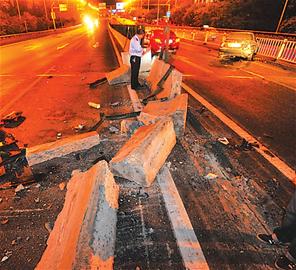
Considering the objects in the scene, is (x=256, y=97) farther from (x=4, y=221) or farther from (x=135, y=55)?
(x=4, y=221)

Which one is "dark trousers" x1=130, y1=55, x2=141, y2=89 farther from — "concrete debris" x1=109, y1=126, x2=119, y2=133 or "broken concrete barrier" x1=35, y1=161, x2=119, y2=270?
"broken concrete barrier" x1=35, y1=161, x2=119, y2=270

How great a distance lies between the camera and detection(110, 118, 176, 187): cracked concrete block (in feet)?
10.4

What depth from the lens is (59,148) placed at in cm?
401

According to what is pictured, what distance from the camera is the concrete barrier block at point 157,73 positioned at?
7355 millimetres

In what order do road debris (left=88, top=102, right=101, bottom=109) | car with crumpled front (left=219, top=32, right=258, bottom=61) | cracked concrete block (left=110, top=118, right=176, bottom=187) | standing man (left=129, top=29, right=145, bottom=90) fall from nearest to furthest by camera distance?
1. cracked concrete block (left=110, top=118, right=176, bottom=187)
2. road debris (left=88, top=102, right=101, bottom=109)
3. standing man (left=129, top=29, right=145, bottom=90)
4. car with crumpled front (left=219, top=32, right=258, bottom=61)

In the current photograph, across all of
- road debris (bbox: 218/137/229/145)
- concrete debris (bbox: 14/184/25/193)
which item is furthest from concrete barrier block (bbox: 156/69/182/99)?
concrete debris (bbox: 14/184/25/193)

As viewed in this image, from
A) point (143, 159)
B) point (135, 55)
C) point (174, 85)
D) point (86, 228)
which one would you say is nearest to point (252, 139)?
point (174, 85)

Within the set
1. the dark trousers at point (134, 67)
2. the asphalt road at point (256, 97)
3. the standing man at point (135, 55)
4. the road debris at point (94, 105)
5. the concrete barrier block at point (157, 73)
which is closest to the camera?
the asphalt road at point (256, 97)

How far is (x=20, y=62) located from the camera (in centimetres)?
1338

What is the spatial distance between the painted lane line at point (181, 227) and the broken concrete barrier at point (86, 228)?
737 millimetres

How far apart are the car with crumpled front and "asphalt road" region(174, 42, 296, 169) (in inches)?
94.9

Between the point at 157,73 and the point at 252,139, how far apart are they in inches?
167

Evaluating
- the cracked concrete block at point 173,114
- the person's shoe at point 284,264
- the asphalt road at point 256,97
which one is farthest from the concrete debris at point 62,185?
the asphalt road at point 256,97

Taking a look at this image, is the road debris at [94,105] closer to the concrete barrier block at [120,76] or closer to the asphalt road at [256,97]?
the concrete barrier block at [120,76]
